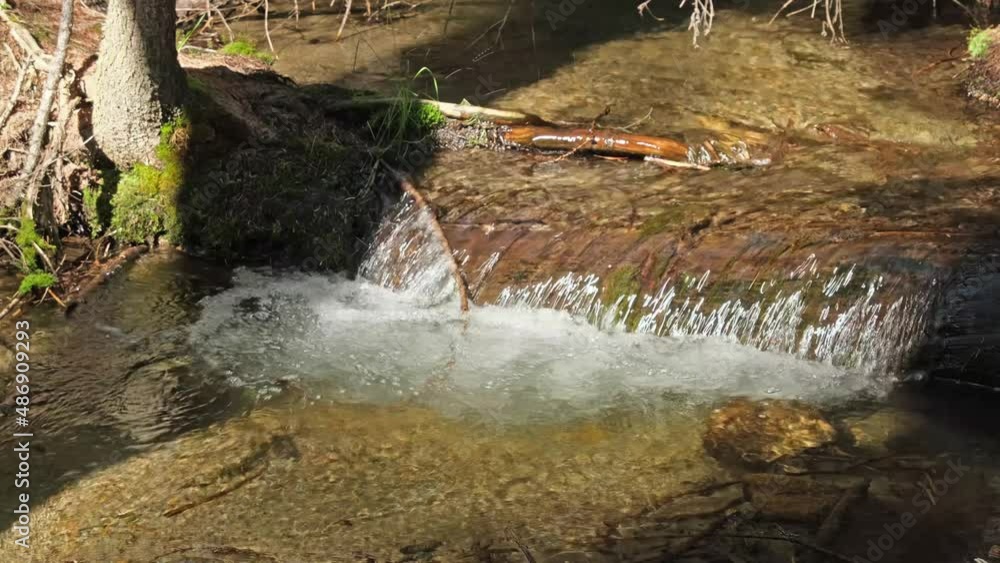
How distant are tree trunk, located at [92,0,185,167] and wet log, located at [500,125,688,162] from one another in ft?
8.32

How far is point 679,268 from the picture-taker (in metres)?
6.01

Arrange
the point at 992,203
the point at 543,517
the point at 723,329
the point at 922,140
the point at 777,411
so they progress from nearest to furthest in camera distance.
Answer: the point at 543,517
the point at 777,411
the point at 723,329
the point at 992,203
the point at 922,140

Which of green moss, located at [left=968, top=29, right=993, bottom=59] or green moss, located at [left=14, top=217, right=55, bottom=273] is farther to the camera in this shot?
green moss, located at [left=968, top=29, right=993, bottom=59]

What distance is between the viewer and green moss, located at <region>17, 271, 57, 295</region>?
19.6ft

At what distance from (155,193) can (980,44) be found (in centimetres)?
699

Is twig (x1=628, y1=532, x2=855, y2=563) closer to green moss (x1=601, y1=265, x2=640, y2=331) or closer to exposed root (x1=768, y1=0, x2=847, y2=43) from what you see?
green moss (x1=601, y1=265, x2=640, y2=331)

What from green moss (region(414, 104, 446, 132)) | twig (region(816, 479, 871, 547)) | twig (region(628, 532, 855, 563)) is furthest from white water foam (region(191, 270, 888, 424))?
green moss (region(414, 104, 446, 132))

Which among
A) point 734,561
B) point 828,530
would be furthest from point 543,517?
point 828,530


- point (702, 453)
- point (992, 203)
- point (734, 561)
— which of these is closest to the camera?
point (734, 561)

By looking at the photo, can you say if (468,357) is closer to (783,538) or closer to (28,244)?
(783,538)

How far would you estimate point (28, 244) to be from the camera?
6172 millimetres

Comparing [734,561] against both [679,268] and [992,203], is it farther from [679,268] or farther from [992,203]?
[992,203]

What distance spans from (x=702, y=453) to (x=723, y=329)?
1.23 meters

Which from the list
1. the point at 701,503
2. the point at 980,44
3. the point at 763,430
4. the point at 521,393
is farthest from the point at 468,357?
the point at 980,44
